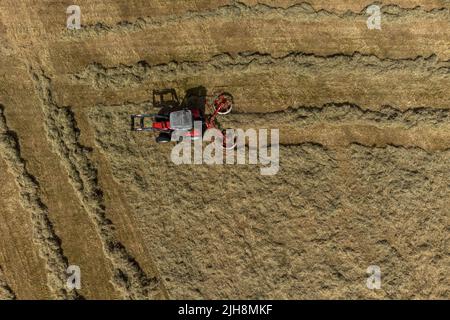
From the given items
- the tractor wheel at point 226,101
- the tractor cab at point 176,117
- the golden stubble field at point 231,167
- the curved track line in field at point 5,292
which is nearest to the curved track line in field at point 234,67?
the golden stubble field at point 231,167

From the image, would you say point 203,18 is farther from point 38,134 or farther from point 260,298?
point 260,298

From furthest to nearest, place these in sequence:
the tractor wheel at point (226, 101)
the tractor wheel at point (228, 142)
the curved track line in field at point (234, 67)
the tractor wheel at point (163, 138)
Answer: the curved track line in field at point (234, 67) < the tractor wheel at point (226, 101) < the tractor wheel at point (228, 142) < the tractor wheel at point (163, 138)

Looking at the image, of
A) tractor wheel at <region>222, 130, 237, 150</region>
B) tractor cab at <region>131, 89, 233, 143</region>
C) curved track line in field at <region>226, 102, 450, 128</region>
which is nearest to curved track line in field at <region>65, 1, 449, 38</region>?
Answer: tractor cab at <region>131, 89, 233, 143</region>

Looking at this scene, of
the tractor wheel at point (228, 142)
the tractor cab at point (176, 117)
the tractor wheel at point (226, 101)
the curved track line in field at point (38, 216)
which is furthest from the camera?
the tractor wheel at point (226, 101)

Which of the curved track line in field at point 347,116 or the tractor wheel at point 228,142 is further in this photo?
the curved track line in field at point 347,116

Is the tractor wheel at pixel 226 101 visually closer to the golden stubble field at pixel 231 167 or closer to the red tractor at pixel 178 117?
the red tractor at pixel 178 117

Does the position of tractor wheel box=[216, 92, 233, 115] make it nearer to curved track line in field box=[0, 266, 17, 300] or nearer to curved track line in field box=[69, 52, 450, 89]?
curved track line in field box=[69, 52, 450, 89]

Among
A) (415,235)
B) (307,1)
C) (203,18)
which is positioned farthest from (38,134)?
(415,235)
